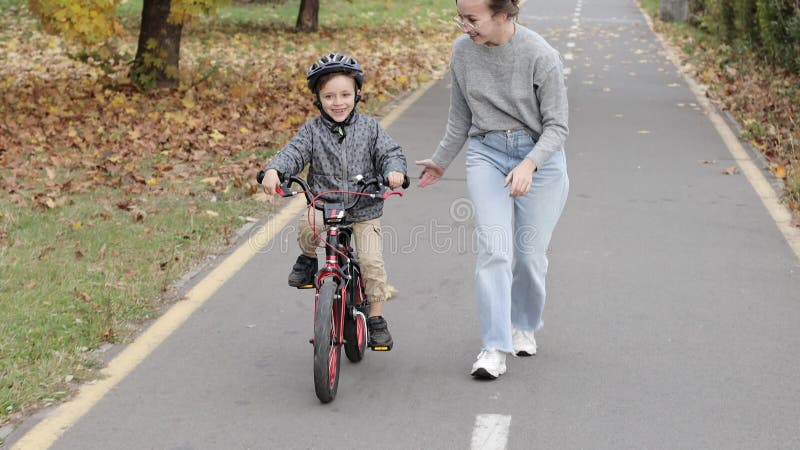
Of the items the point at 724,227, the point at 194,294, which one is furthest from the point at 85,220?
the point at 724,227

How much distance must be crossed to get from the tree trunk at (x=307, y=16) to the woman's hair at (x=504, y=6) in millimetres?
21498

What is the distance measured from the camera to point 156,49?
16.2 meters

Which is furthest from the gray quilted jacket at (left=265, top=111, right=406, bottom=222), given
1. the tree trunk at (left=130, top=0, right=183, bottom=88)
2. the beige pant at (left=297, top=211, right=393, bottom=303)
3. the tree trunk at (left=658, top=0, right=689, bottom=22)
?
the tree trunk at (left=658, top=0, right=689, bottom=22)

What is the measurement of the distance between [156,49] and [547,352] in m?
11.3

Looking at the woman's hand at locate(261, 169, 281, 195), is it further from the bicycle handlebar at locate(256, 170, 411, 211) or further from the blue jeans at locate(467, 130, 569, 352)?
the blue jeans at locate(467, 130, 569, 352)

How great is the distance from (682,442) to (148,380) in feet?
7.92

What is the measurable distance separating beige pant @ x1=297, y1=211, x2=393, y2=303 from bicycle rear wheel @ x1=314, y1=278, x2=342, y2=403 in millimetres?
268

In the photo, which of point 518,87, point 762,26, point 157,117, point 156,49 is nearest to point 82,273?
point 518,87

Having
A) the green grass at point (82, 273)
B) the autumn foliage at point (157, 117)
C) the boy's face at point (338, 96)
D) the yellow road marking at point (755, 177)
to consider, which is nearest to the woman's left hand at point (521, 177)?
the boy's face at point (338, 96)

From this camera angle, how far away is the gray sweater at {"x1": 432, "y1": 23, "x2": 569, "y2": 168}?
5.30 metres

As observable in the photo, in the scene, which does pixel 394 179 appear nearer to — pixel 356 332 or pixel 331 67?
pixel 331 67

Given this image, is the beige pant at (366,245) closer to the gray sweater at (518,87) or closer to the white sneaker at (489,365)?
the white sneaker at (489,365)

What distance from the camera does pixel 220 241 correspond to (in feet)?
27.3

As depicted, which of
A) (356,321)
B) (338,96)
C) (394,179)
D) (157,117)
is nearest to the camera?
(394,179)
